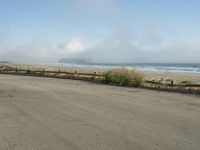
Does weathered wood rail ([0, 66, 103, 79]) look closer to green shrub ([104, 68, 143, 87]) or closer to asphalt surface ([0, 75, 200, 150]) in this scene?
green shrub ([104, 68, 143, 87])

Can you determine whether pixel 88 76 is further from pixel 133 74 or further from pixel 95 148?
pixel 95 148

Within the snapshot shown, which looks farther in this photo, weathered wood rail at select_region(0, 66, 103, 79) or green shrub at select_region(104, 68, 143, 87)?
weathered wood rail at select_region(0, 66, 103, 79)

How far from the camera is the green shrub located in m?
26.9

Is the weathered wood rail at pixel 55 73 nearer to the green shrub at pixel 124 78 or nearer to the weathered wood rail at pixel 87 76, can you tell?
the weathered wood rail at pixel 87 76

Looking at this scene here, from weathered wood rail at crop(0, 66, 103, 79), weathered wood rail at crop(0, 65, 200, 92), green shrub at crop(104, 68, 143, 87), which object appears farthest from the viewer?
weathered wood rail at crop(0, 66, 103, 79)

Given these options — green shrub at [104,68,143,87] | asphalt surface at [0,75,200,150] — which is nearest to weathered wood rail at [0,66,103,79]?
green shrub at [104,68,143,87]

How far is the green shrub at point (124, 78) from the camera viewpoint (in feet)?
88.1

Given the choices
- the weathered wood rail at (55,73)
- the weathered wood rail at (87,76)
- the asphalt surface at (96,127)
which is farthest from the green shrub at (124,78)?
the asphalt surface at (96,127)

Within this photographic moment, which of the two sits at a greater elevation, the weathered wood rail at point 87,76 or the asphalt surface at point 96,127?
the weathered wood rail at point 87,76

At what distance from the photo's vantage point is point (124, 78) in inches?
1093

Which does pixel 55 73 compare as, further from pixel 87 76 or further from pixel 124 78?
pixel 124 78

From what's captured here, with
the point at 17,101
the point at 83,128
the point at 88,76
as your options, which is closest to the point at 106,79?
the point at 88,76

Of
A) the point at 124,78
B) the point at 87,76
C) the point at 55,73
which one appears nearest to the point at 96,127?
the point at 124,78

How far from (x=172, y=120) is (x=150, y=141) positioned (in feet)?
9.77
